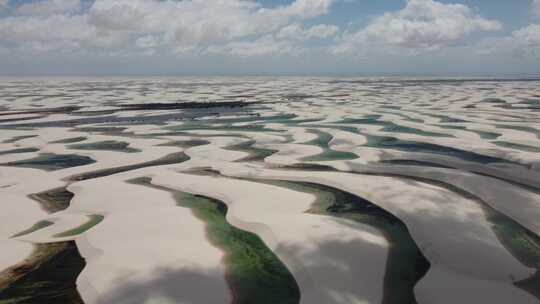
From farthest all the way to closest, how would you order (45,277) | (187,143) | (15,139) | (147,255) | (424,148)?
1. (15,139)
2. (187,143)
3. (424,148)
4. (147,255)
5. (45,277)

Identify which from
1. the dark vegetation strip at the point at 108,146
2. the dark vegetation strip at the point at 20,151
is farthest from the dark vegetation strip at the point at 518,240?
the dark vegetation strip at the point at 20,151

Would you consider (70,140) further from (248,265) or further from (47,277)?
(248,265)

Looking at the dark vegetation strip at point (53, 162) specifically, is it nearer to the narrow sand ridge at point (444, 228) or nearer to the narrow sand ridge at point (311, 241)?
the narrow sand ridge at point (311, 241)

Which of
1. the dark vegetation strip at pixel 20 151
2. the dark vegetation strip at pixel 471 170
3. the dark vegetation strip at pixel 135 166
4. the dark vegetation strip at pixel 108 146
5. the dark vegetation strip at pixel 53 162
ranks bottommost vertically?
the dark vegetation strip at pixel 108 146

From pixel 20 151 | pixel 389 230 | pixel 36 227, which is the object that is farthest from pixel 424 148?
pixel 20 151

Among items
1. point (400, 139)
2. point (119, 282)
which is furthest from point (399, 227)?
point (400, 139)

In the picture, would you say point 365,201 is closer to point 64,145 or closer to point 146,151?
point 146,151

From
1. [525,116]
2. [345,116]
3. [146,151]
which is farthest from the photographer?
[345,116]
